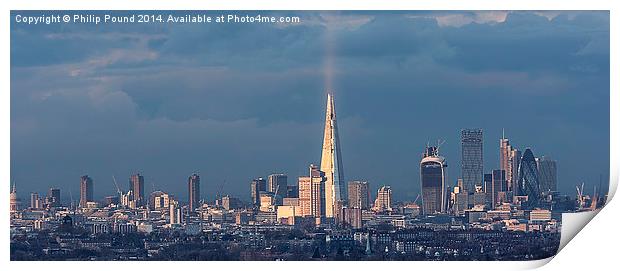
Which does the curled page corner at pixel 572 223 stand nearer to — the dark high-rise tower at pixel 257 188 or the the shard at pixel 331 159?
the the shard at pixel 331 159

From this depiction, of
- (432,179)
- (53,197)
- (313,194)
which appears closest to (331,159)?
(313,194)

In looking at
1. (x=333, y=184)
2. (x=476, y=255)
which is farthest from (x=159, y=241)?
(x=476, y=255)

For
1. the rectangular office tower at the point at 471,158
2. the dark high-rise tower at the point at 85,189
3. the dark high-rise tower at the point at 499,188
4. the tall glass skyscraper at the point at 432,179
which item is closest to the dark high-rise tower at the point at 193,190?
the dark high-rise tower at the point at 85,189

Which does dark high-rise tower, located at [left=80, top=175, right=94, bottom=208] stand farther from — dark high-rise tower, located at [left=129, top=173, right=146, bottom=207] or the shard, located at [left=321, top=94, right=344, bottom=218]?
the shard, located at [left=321, top=94, right=344, bottom=218]

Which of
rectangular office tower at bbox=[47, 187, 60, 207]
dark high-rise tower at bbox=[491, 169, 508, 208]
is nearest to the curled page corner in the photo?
dark high-rise tower at bbox=[491, 169, 508, 208]

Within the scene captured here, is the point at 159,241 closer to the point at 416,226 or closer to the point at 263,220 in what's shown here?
the point at 263,220

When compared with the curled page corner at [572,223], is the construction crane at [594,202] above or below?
above

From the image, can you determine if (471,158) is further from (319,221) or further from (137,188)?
(137,188)

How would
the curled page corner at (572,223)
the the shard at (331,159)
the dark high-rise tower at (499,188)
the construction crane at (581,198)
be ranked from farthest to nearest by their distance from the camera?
1. the dark high-rise tower at (499,188)
2. the the shard at (331,159)
3. the construction crane at (581,198)
4. the curled page corner at (572,223)
